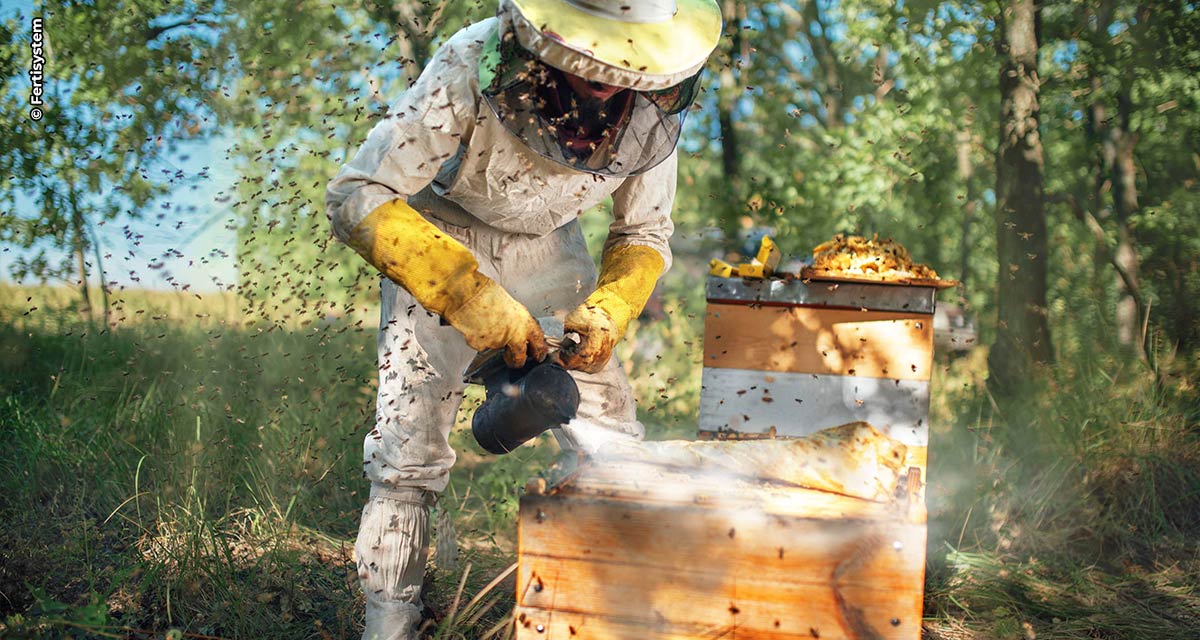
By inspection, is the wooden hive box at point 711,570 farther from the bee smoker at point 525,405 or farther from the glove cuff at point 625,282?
the glove cuff at point 625,282

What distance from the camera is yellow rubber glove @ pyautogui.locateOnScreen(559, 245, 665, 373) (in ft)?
7.93

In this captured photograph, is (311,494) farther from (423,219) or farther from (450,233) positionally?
(423,219)

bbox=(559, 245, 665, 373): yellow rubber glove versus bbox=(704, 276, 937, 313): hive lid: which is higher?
bbox=(704, 276, 937, 313): hive lid

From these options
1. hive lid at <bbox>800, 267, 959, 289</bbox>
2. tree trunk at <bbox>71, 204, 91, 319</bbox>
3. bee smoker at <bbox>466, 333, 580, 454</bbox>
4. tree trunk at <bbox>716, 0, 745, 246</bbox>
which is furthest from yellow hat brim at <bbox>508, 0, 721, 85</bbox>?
tree trunk at <bbox>716, 0, 745, 246</bbox>

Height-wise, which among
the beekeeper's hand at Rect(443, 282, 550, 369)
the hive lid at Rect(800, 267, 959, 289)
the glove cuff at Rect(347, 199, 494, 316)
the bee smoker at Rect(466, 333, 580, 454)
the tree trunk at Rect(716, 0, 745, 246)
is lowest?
the bee smoker at Rect(466, 333, 580, 454)

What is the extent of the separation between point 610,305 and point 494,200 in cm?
42

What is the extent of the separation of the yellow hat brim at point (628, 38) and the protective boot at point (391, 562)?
126 cm

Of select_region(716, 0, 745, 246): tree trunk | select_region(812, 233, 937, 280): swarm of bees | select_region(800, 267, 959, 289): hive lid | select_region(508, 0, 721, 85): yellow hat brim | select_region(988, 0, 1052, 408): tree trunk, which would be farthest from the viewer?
select_region(716, 0, 745, 246): tree trunk

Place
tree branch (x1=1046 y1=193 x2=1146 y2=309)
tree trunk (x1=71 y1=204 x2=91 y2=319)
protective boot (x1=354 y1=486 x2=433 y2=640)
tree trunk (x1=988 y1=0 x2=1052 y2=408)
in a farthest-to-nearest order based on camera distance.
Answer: tree branch (x1=1046 y1=193 x2=1146 y2=309)
tree trunk (x1=988 y1=0 x2=1052 y2=408)
tree trunk (x1=71 y1=204 x2=91 y2=319)
protective boot (x1=354 y1=486 x2=433 y2=640)

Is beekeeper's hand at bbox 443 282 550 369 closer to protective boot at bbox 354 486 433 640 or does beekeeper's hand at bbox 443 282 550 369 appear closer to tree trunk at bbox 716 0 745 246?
protective boot at bbox 354 486 433 640

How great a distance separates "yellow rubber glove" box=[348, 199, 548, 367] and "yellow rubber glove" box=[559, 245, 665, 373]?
122 mm

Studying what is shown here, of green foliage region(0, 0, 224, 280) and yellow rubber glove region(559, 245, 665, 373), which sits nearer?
yellow rubber glove region(559, 245, 665, 373)

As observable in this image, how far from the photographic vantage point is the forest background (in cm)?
332

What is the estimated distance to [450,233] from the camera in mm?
2709
